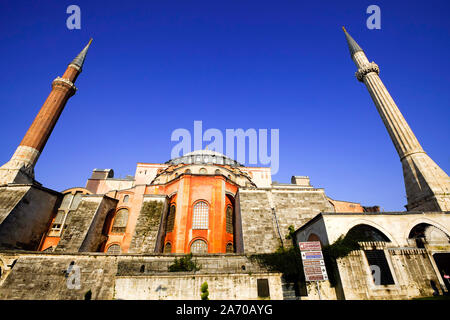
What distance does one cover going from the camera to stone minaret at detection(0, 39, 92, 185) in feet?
76.3

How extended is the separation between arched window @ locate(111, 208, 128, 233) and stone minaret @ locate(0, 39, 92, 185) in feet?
34.8

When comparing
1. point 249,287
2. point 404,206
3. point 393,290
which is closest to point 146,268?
point 249,287

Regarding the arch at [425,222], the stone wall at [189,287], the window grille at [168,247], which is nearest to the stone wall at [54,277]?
the stone wall at [189,287]

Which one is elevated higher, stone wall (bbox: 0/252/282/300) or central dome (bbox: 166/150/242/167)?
central dome (bbox: 166/150/242/167)

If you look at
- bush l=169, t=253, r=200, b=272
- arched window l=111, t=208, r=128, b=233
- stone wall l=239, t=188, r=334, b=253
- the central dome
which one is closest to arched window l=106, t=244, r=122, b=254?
arched window l=111, t=208, r=128, b=233

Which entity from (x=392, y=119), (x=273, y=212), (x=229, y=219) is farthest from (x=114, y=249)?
(x=392, y=119)

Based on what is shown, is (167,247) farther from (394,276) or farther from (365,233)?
(394,276)

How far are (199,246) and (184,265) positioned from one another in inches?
199

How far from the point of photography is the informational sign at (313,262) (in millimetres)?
8578

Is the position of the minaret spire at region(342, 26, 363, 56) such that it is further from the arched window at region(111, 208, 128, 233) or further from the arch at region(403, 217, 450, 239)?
the arched window at region(111, 208, 128, 233)

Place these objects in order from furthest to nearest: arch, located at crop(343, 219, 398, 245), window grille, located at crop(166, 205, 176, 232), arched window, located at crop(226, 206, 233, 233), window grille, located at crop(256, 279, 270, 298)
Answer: arched window, located at crop(226, 206, 233, 233), window grille, located at crop(166, 205, 176, 232), arch, located at crop(343, 219, 398, 245), window grille, located at crop(256, 279, 270, 298)

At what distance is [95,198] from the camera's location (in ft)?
73.4

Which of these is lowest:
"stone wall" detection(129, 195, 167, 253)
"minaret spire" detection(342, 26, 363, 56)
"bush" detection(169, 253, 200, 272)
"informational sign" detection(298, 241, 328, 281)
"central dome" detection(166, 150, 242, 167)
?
"informational sign" detection(298, 241, 328, 281)
